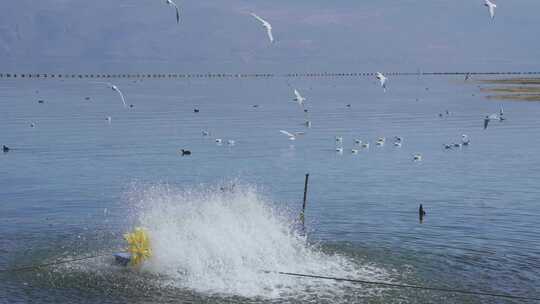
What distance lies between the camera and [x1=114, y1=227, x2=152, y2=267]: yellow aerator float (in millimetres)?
30672

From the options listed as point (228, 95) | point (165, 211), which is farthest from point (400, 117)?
point (165, 211)

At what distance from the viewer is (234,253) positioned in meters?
32.2

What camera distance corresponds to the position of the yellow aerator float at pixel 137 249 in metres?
30.7

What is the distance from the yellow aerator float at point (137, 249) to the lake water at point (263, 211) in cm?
50

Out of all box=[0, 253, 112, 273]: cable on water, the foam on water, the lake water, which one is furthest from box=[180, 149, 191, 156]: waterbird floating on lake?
box=[0, 253, 112, 273]: cable on water

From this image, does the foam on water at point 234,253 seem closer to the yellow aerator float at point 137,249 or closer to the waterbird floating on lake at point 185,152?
the yellow aerator float at point 137,249

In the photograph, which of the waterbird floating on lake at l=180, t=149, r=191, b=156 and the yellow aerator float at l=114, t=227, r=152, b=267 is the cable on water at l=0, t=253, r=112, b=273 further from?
the waterbird floating on lake at l=180, t=149, r=191, b=156

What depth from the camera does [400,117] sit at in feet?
329

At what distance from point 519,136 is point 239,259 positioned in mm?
53765

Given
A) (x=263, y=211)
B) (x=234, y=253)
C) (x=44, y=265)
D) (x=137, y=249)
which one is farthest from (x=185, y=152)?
(x=137, y=249)

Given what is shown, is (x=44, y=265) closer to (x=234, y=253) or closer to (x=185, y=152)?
(x=234, y=253)

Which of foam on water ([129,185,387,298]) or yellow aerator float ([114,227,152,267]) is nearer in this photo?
foam on water ([129,185,387,298])

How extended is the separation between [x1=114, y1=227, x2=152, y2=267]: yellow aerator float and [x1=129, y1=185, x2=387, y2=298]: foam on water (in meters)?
0.38

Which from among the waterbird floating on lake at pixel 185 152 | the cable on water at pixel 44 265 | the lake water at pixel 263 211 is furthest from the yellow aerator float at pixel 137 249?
the waterbird floating on lake at pixel 185 152
